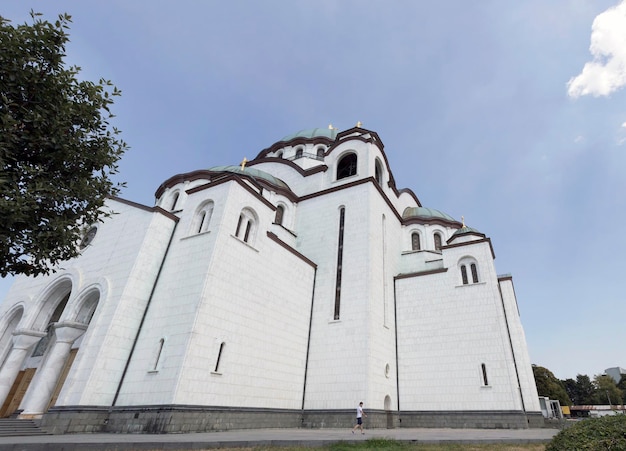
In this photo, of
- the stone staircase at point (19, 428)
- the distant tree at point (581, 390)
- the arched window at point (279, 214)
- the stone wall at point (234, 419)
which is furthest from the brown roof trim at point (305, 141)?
the distant tree at point (581, 390)

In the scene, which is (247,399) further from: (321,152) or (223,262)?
(321,152)

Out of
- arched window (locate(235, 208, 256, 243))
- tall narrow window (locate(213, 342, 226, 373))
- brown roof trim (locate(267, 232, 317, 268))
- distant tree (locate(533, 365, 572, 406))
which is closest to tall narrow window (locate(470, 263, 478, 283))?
brown roof trim (locate(267, 232, 317, 268))

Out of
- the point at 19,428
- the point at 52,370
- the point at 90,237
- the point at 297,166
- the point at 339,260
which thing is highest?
the point at 297,166

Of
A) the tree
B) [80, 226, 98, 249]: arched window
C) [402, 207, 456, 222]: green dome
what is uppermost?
[402, 207, 456, 222]: green dome

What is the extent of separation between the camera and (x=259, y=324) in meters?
13.2

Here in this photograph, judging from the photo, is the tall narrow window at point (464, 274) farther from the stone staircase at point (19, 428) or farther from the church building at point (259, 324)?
the stone staircase at point (19, 428)

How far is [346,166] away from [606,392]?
62672mm

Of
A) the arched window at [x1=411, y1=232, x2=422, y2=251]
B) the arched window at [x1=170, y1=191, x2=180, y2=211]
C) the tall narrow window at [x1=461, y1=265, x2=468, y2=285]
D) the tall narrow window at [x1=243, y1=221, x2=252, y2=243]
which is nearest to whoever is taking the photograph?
the tall narrow window at [x1=243, y1=221, x2=252, y2=243]

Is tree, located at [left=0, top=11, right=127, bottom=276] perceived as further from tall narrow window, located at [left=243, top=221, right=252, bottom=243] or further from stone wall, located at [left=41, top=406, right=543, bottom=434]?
tall narrow window, located at [left=243, top=221, right=252, bottom=243]

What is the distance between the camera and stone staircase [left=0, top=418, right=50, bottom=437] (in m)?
9.53

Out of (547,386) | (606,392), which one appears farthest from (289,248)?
(606,392)

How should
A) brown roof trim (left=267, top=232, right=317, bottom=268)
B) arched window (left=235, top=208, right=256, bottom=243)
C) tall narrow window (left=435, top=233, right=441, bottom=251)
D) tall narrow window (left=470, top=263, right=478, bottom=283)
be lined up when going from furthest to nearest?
tall narrow window (left=435, top=233, right=441, bottom=251) < tall narrow window (left=470, top=263, right=478, bottom=283) < brown roof trim (left=267, top=232, right=317, bottom=268) < arched window (left=235, top=208, right=256, bottom=243)

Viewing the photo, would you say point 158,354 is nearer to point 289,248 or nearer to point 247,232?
point 247,232

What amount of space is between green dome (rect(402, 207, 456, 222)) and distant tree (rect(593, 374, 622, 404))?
55.2m
